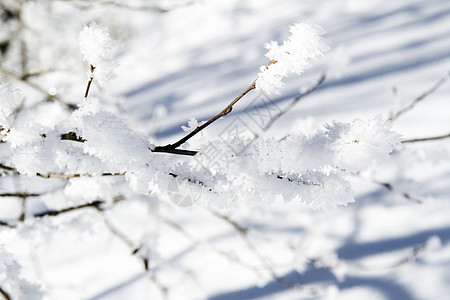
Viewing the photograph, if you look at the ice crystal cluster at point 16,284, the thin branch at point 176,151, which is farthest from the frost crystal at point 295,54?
the ice crystal cluster at point 16,284

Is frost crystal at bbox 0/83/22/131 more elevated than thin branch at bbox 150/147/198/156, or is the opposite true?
frost crystal at bbox 0/83/22/131

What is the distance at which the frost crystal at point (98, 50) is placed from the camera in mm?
336

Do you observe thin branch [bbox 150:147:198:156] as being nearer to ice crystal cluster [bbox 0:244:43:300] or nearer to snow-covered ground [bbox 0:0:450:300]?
snow-covered ground [bbox 0:0:450:300]

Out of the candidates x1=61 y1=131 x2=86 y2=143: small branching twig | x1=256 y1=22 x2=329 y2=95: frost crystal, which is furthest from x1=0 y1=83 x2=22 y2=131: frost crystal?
x1=256 y1=22 x2=329 y2=95: frost crystal

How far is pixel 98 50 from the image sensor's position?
335mm

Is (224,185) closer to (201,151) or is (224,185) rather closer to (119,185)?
(201,151)

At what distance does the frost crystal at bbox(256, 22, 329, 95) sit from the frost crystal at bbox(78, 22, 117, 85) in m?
0.19

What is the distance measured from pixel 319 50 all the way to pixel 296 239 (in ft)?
3.64

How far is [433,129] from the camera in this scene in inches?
55.0

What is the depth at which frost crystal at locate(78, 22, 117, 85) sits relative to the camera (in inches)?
13.2

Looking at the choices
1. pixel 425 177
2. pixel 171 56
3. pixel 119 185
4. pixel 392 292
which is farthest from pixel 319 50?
pixel 171 56

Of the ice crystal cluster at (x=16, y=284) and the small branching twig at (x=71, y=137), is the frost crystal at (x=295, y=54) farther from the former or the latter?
the ice crystal cluster at (x=16, y=284)

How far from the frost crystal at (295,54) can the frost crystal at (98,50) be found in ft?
0.61

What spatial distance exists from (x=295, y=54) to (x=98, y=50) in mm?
228
